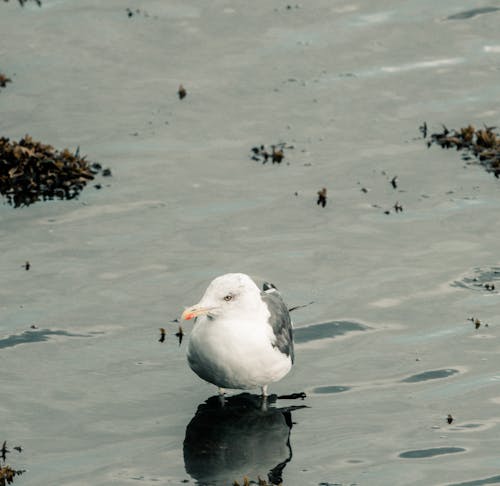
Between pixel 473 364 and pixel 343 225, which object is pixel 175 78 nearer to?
pixel 343 225

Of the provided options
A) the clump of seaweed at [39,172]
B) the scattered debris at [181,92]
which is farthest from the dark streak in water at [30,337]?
the scattered debris at [181,92]

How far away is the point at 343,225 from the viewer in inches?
738

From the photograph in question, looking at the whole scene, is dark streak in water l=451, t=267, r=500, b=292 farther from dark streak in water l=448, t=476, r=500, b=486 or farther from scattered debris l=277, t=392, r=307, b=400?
dark streak in water l=448, t=476, r=500, b=486

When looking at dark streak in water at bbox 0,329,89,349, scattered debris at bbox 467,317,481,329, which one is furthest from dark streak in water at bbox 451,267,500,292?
dark streak in water at bbox 0,329,89,349

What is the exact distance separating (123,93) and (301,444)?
500 inches

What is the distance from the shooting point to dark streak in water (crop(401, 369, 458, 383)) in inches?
565

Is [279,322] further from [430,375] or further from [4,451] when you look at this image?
[4,451]

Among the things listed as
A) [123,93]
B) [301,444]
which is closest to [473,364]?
[301,444]

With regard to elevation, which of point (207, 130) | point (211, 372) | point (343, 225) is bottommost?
point (211, 372)

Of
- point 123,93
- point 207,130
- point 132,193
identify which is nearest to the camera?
point 132,193

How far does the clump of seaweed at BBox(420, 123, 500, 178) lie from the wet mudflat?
14.7 inches

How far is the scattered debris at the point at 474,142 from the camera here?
69.3 ft

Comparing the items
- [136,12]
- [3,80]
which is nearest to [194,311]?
[3,80]

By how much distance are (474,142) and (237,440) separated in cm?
1045
